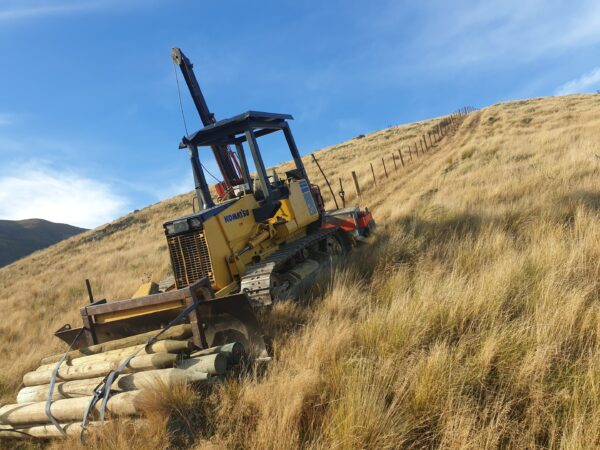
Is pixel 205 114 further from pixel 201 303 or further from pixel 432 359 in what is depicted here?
pixel 432 359

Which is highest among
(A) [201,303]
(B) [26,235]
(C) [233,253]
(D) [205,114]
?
(B) [26,235]

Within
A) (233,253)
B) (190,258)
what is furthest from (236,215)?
(190,258)

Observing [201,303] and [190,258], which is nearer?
[201,303]

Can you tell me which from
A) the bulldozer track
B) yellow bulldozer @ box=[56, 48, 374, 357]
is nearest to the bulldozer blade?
yellow bulldozer @ box=[56, 48, 374, 357]

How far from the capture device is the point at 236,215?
588 cm

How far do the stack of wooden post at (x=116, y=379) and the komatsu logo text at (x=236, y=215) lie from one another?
1.78 m

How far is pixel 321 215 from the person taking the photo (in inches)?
334

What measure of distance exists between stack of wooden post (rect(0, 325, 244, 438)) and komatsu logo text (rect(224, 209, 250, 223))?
1.78 meters

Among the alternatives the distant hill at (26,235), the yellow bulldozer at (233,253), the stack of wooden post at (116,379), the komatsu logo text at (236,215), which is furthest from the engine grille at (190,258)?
the distant hill at (26,235)

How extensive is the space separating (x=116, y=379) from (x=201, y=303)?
1.08 meters

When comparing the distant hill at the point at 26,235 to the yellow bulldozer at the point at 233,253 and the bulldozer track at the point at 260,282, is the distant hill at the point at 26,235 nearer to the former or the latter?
the yellow bulldozer at the point at 233,253

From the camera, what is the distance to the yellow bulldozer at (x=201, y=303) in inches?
143

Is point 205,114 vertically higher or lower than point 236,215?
higher

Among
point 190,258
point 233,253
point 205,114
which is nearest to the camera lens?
point 190,258
